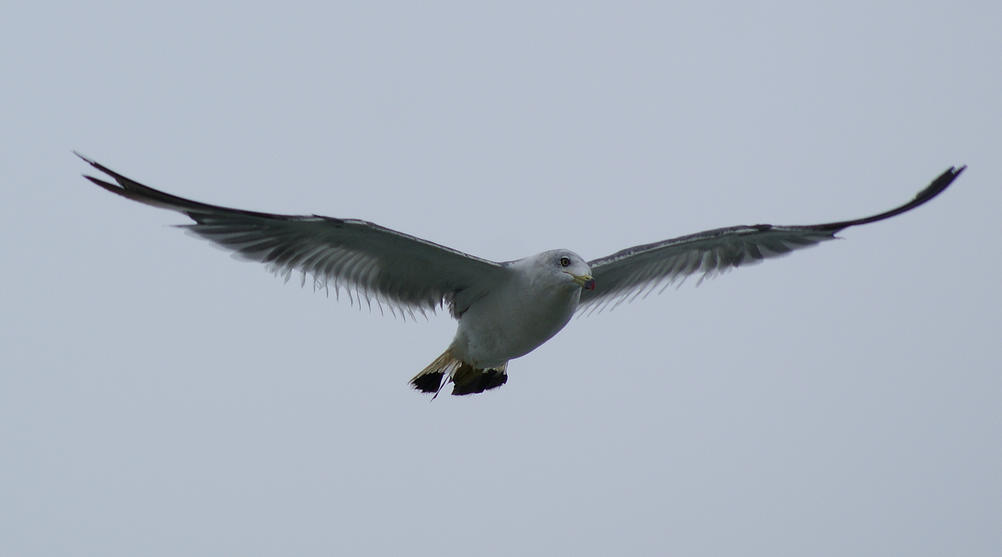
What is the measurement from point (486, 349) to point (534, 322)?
0.63m

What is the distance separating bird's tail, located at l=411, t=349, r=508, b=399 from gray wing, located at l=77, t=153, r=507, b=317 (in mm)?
460

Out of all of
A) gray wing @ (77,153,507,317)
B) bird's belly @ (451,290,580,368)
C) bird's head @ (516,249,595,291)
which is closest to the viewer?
gray wing @ (77,153,507,317)

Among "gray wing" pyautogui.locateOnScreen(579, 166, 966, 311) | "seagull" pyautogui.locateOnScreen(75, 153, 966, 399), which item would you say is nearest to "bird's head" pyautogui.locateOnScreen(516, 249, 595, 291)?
"seagull" pyautogui.locateOnScreen(75, 153, 966, 399)

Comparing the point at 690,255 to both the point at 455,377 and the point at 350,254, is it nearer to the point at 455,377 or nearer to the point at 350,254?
the point at 455,377

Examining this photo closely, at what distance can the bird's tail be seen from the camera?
30.7ft

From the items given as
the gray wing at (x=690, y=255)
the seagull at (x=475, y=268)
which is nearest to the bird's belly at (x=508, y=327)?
the seagull at (x=475, y=268)

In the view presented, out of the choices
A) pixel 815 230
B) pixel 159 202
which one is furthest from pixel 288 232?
pixel 815 230

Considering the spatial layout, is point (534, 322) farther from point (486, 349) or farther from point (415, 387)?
point (415, 387)

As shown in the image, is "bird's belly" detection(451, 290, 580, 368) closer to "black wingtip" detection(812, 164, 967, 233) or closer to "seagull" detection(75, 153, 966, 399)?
"seagull" detection(75, 153, 966, 399)

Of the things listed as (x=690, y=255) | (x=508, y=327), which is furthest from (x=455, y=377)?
(x=690, y=255)

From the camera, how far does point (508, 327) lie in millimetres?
8633

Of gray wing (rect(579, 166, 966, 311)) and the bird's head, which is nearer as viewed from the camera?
the bird's head

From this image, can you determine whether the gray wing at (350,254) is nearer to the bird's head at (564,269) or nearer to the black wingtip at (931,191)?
the bird's head at (564,269)

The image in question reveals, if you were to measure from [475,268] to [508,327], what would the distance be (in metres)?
0.52
